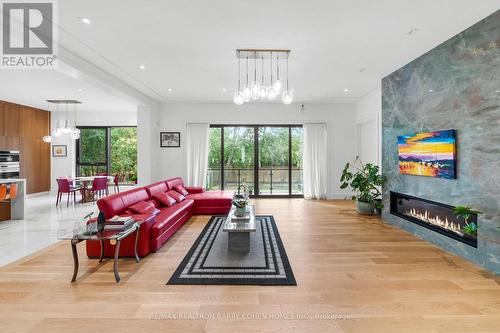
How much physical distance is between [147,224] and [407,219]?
446 cm

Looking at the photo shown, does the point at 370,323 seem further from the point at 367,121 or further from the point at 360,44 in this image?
the point at 367,121

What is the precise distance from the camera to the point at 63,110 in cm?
888

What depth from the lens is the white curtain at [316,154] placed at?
7.80 m

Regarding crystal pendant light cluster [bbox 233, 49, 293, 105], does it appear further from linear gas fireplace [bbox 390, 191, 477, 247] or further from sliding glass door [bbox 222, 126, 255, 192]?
sliding glass door [bbox 222, 126, 255, 192]

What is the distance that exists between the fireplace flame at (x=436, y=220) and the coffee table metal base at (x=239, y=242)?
2.98 meters

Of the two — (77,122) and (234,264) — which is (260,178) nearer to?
(234,264)

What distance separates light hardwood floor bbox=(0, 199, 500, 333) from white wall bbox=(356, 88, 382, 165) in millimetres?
3360

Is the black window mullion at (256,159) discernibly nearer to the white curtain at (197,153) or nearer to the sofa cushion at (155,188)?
the white curtain at (197,153)

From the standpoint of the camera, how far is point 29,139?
8.22 metres

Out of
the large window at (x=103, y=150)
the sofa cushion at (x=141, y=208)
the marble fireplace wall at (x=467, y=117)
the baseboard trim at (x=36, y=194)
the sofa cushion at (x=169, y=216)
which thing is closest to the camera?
the marble fireplace wall at (x=467, y=117)

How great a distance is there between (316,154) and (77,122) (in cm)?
→ 832

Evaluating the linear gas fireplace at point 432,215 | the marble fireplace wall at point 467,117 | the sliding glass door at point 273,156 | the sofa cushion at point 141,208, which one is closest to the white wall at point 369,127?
the linear gas fireplace at point 432,215

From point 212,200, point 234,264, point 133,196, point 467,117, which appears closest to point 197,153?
point 212,200

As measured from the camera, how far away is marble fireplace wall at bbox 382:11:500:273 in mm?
3023
